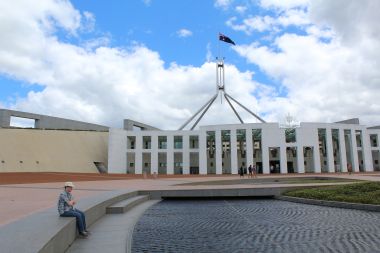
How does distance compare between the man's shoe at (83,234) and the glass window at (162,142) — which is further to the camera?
the glass window at (162,142)

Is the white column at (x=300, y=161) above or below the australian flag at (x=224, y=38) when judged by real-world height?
below

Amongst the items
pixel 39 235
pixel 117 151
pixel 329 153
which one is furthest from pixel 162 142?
pixel 39 235

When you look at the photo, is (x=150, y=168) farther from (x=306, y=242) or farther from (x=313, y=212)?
(x=306, y=242)

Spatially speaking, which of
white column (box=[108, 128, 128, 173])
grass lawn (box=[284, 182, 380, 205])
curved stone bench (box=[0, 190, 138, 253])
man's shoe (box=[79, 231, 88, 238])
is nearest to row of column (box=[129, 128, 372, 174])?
white column (box=[108, 128, 128, 173])

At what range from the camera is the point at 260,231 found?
25.2 feet

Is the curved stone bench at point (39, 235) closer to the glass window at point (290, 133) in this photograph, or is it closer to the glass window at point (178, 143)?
the glass window at point (290, 133)

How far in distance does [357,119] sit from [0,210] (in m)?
59.9

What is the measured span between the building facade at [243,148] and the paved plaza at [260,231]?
3729 cm

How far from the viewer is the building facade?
157 ft

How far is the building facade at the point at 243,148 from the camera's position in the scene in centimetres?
4791

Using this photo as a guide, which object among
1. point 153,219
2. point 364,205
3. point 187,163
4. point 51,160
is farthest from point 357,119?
point 153,219

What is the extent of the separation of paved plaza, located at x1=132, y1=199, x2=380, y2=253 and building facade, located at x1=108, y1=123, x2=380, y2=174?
122 feet

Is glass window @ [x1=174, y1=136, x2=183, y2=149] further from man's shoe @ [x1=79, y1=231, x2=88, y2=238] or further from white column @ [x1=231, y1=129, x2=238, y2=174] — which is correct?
man's shoe @ [x1=79, y1=231, x2=88, y2=238]

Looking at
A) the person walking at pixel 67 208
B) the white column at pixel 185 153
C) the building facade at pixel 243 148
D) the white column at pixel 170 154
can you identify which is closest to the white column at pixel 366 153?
the building facade at pixel 243 148
